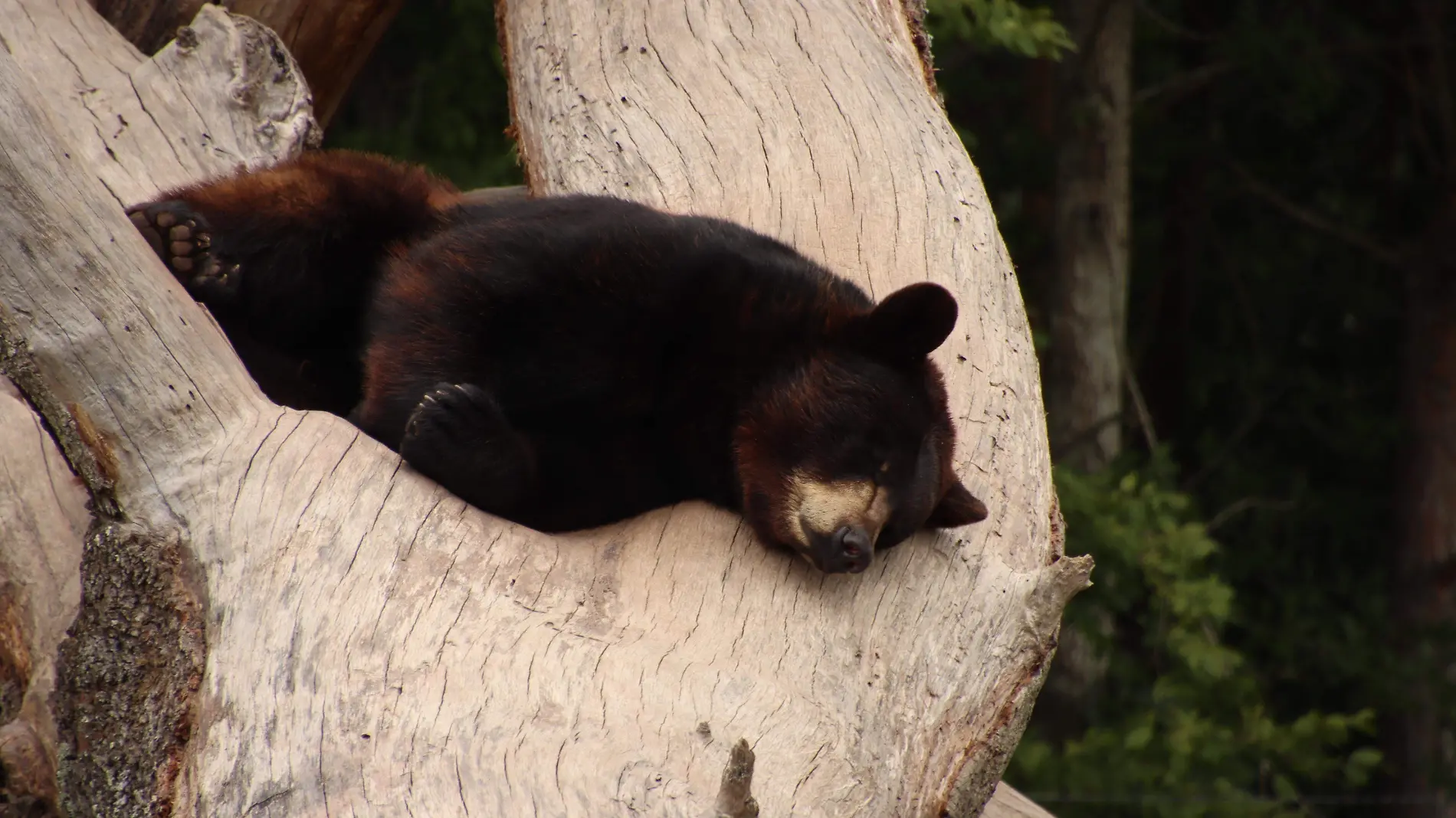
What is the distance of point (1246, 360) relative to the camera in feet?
35.1

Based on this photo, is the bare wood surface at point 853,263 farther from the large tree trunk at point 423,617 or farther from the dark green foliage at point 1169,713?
the dark green foliage at point 1169,713

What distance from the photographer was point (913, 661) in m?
3.30

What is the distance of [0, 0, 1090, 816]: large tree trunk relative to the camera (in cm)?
257

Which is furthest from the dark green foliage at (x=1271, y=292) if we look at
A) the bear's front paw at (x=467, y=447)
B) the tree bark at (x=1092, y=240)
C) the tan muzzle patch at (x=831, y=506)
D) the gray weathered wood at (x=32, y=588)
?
the gray weathered wood at (x=32, y=588)

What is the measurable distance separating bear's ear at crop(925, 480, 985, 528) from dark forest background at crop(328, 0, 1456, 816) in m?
3.62

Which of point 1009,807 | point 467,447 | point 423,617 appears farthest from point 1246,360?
point 423,617

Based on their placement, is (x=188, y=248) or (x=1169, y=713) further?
(x=1169, y=713)

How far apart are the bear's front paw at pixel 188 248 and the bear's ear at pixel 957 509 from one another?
80.4 inches

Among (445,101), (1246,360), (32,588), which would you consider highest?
(32,588)

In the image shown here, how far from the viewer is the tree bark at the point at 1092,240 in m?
8.95

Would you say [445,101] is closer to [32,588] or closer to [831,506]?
[32,588]

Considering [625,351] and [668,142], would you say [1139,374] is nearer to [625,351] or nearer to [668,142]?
[668,142]

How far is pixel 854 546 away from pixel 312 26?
3775mm

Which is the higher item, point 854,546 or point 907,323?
point 907,323
